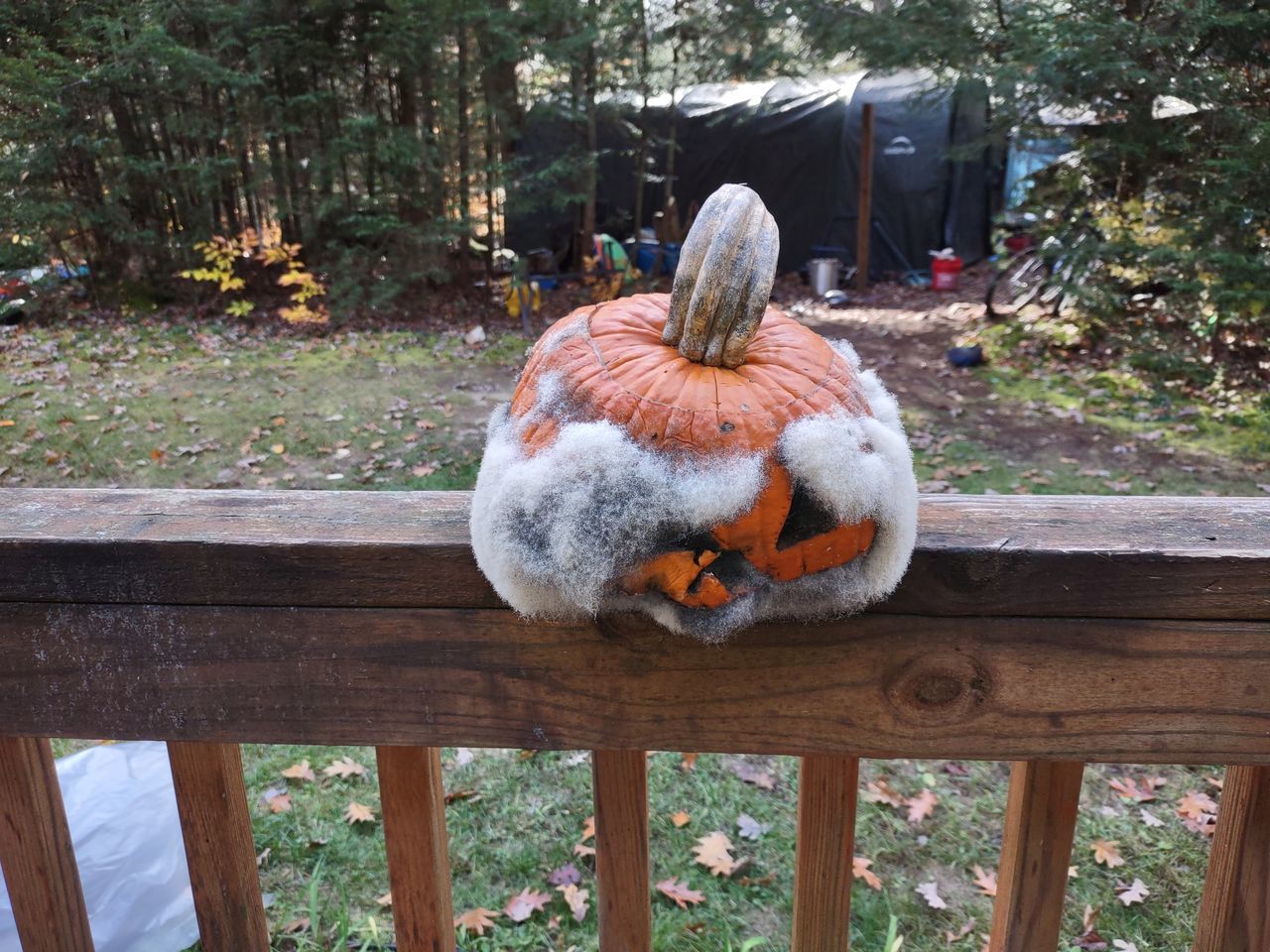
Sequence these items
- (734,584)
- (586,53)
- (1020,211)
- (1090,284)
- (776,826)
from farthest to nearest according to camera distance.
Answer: (586,53) → (1020,211) → (1090,284) → (776,826) → (734,584)

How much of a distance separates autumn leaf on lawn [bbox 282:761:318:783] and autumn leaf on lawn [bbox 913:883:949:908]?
1883mm

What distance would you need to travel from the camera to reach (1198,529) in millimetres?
954

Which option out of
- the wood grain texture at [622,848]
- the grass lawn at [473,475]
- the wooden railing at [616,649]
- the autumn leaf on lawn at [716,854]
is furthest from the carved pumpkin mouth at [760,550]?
the autumn leaf on lawn at [716,854]

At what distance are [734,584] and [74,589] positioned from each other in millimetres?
734

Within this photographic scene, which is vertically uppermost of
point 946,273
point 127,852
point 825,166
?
point 825,166

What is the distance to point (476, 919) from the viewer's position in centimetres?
231

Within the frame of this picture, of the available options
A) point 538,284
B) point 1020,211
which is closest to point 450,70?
point 538,284

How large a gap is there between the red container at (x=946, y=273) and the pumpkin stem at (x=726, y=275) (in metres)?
11.3

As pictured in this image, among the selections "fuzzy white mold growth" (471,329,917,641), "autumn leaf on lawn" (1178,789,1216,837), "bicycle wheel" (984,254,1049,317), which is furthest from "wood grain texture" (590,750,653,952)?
"bicycle wheel" (984,254,1049,317)

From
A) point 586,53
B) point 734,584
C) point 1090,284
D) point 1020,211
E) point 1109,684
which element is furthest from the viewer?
point 586,53

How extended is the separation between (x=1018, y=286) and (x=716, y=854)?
8774 mm

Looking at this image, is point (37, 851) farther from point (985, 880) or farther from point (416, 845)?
point (985, 880)

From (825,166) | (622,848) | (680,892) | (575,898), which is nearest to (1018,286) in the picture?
(825,166)

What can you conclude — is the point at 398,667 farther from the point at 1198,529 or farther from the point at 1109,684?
the point at 1198,529
